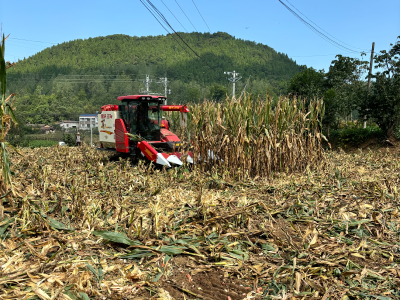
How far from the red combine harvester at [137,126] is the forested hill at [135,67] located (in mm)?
Result: 55045

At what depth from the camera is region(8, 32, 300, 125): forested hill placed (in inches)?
3159

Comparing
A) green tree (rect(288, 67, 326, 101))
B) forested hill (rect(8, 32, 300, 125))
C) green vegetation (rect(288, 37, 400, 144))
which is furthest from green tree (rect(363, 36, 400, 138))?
forested hill (rect(8, 32, 300, 125))

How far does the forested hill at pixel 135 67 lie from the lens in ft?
263

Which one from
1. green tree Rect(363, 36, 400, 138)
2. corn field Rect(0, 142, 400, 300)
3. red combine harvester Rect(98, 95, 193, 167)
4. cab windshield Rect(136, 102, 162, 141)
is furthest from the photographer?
green tree Rect(363, 36, 400, 138)

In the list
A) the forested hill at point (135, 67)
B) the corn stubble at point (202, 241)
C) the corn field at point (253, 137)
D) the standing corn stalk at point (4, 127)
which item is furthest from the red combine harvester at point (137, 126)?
the forested hill at point (135, 67)

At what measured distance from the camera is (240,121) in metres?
7.60

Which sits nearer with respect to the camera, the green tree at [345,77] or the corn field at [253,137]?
the corn field at [253,137]

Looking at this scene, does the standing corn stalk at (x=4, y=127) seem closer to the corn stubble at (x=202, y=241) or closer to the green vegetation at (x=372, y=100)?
the corn stubble at (x=202, y=241)

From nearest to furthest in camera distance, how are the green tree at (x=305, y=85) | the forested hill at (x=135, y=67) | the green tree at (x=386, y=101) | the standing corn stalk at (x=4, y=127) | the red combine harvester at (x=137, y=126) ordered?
the standing corn stalk at (x=4, y=127)
the red combine harvester at (x=137, y=126)
the green tree at (x=386, y=101)
the green tree at (x=305, y=85)
the forested hill at (x=135, y=67)

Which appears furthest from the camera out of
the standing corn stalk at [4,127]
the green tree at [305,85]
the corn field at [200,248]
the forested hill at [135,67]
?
the forested hill at [135,67]

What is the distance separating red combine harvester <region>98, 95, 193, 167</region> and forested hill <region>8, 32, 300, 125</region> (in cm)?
5505

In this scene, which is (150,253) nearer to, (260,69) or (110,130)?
(110,130)

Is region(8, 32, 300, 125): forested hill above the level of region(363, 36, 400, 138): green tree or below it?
above

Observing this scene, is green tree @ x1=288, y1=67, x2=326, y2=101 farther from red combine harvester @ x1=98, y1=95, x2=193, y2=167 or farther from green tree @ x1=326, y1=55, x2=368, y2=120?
red combine harvester @ x1=98, y1=95, x2=193, y2=167
